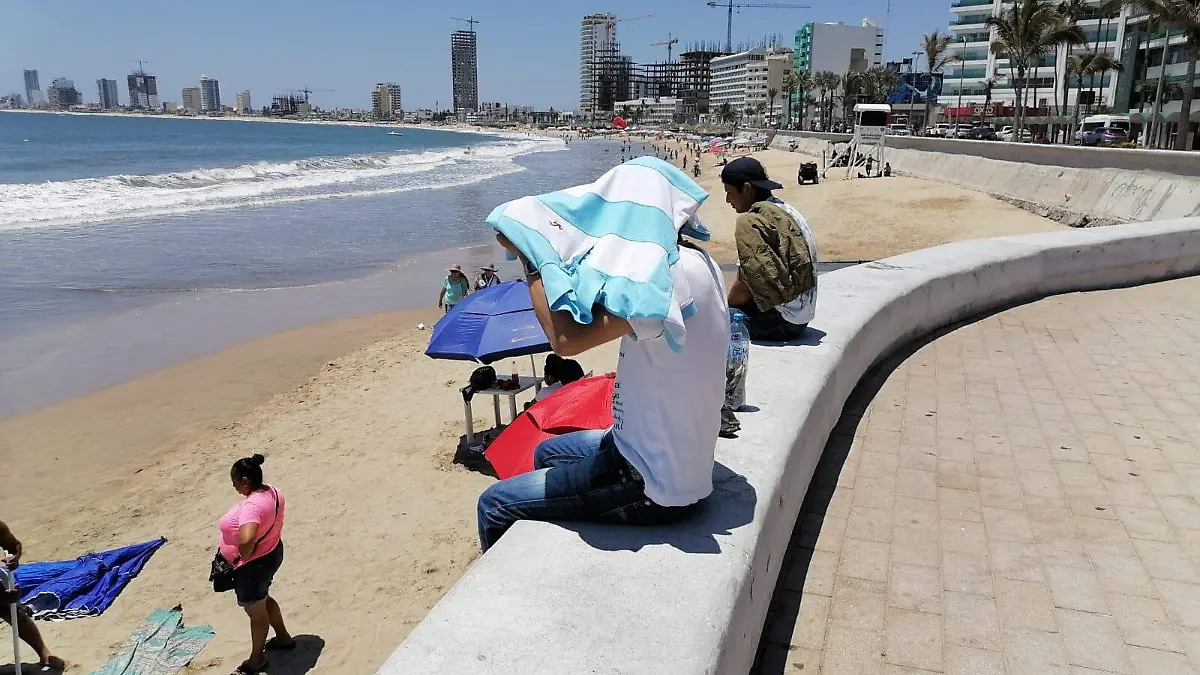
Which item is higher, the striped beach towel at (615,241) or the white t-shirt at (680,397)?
the striped beach towel at (615,241)

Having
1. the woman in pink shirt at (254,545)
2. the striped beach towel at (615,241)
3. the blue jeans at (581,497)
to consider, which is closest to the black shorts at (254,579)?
the woman in pink shirt at (254,545)

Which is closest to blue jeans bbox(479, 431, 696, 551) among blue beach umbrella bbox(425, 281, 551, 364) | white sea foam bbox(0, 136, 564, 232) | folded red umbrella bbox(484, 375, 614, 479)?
folded red umbrella bbox(484, 375, 614, 479)

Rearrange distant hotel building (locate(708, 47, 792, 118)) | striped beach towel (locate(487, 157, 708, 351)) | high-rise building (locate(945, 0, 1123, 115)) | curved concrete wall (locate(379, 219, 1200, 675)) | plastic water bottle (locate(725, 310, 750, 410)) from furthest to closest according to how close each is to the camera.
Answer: distant hotel building (locate(708, 47, 792, 118)), high-rise building (locate(945, 0, 1123, 115)), plastic water bottle (locate(725, 310, 750, 410)), striped beach towel (locate(487, 157, 708, 351)), curved concrete wall (locate(379, 219, 1200, 675))

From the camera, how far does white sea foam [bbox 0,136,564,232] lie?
2706 cm

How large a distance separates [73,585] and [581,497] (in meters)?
3.92

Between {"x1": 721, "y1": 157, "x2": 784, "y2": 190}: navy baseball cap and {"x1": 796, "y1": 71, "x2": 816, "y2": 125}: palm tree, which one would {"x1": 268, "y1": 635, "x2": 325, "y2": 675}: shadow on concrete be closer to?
{"x1": 721, "y1": 157, "x2": 784, "y2": 190}: navy baseball cap

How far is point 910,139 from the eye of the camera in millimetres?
35562

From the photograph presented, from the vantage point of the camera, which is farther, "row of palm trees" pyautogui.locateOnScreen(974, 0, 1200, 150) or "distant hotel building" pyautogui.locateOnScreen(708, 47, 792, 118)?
"distant hotel building" pyautogui.locateOnScreen(708, 47, 792, 118)

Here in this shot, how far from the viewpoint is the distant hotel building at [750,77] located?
15362 centimetres

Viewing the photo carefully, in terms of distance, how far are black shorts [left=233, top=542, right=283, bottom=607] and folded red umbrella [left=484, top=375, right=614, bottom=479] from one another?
1401mm

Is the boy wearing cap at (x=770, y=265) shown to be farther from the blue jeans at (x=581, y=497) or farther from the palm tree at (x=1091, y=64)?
the palm tree at (x=1091, y=64)

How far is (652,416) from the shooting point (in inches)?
84.7

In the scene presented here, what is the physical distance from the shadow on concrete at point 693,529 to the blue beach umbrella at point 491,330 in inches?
158

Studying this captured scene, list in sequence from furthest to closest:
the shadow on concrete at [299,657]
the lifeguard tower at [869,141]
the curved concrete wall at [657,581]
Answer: the lifeguard tower at [869,141], the shadow on concrete at [299,657], the curved concrete wall at [657,581]
